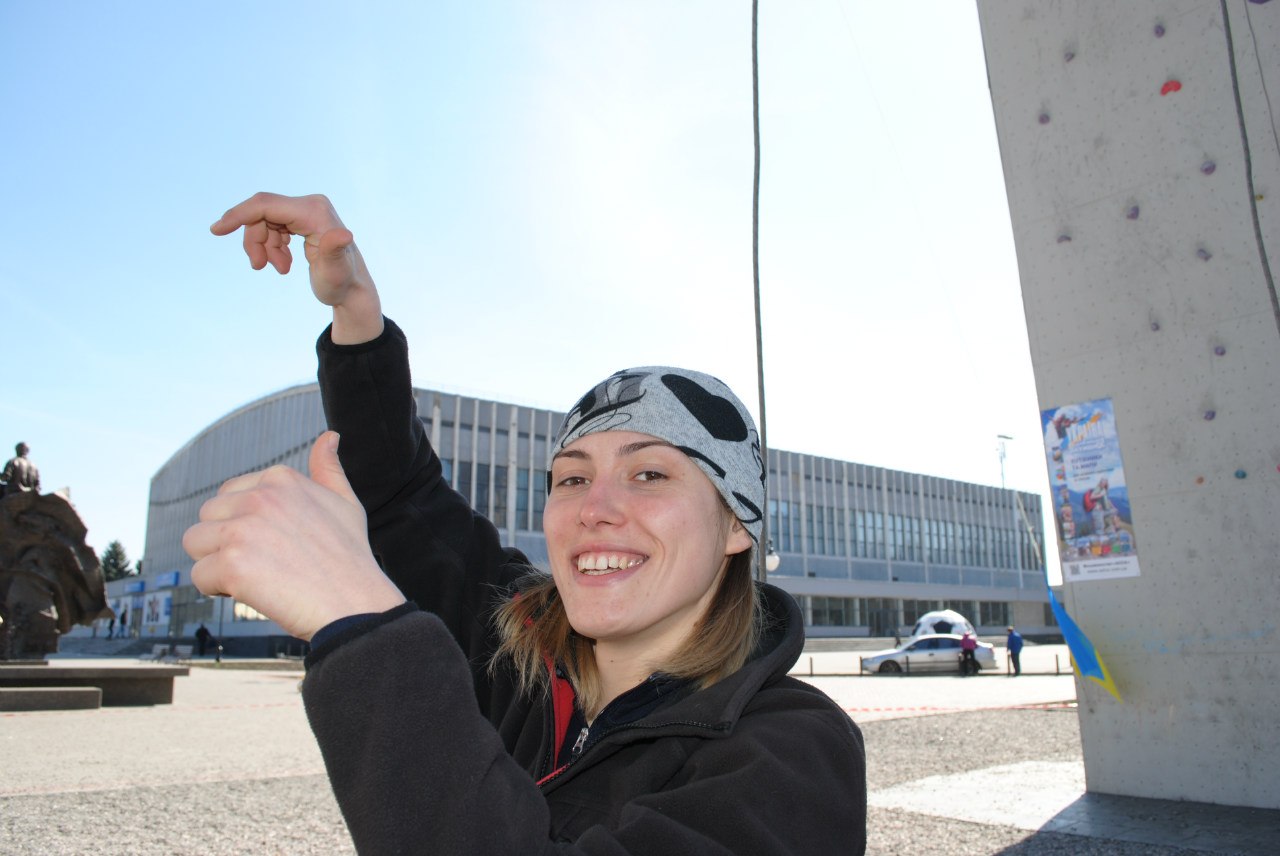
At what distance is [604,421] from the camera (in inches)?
64.3

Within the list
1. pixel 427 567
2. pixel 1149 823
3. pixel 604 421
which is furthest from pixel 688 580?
pixel 1149 823

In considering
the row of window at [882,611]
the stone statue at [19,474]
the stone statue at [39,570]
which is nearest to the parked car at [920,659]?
the stone statue at [39,570]

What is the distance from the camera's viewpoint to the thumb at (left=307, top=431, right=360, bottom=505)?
3.28 feet

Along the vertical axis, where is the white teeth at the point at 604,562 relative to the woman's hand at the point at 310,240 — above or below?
below

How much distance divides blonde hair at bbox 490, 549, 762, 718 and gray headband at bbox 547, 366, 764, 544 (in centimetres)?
14

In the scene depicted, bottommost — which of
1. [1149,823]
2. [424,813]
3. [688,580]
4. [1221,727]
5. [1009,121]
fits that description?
[1149,823]

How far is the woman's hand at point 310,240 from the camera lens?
4.94 ft

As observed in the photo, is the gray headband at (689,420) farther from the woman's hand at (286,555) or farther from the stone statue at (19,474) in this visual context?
the stone statue at (19,474)

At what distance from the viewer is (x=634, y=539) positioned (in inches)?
61.5

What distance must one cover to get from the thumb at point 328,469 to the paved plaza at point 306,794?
4.41 meters

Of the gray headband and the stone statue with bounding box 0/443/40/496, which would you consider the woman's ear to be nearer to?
the gray headband

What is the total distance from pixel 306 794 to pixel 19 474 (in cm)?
1226

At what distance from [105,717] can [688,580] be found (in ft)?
43.0

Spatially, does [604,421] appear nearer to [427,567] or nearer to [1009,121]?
[427,567]
